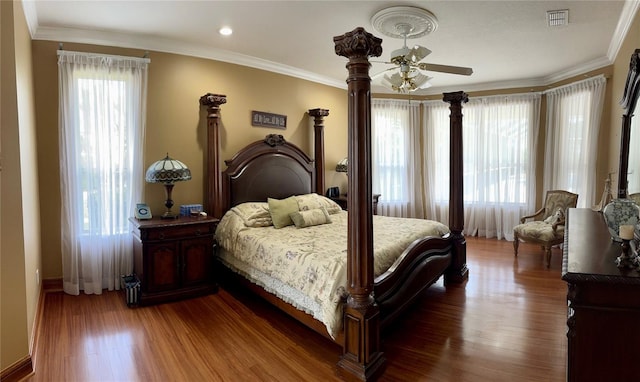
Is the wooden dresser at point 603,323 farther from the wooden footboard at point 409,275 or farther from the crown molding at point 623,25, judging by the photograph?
the crown molding at point 623,25

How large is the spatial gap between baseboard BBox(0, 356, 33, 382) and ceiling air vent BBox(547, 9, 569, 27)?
4.93 m

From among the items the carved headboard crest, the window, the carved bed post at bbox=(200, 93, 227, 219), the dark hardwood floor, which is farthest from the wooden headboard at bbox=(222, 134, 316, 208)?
the dark hardwood floor

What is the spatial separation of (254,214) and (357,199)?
6.42 ft

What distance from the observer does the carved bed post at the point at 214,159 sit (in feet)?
13.5

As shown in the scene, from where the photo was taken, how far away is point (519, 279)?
4.12m

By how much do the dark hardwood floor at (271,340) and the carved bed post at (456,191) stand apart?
28cm

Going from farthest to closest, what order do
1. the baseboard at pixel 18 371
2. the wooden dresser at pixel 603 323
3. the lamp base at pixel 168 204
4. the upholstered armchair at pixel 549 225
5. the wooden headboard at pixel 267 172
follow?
the upholstered armchair at pixel 549 225 → the wooden headboard at pixel 267 172 → the lamp base at pixel 168 204 → the baseboard at pixel 18 371 → the wooden dresser at pixel 603 323

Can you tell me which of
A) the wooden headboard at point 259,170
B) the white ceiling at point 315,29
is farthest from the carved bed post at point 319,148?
the white ceiling at point 315,29

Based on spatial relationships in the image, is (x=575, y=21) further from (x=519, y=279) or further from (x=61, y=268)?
(x=61, y=268)

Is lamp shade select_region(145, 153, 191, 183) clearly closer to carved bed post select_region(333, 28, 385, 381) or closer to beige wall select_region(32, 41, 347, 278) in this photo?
beige wall select_region(32, 41, 347, 278)

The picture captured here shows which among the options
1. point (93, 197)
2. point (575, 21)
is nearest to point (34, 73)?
point (93, 197)

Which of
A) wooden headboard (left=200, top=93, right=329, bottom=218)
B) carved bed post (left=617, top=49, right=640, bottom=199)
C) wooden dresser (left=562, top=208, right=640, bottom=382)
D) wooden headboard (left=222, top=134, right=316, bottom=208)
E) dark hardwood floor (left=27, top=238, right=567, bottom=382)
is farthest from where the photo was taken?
wooden headboard (left=222, top=134, right=316, bottom=208)

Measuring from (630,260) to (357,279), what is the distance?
1.36 meters

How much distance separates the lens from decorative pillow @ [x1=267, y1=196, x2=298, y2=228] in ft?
12.8
